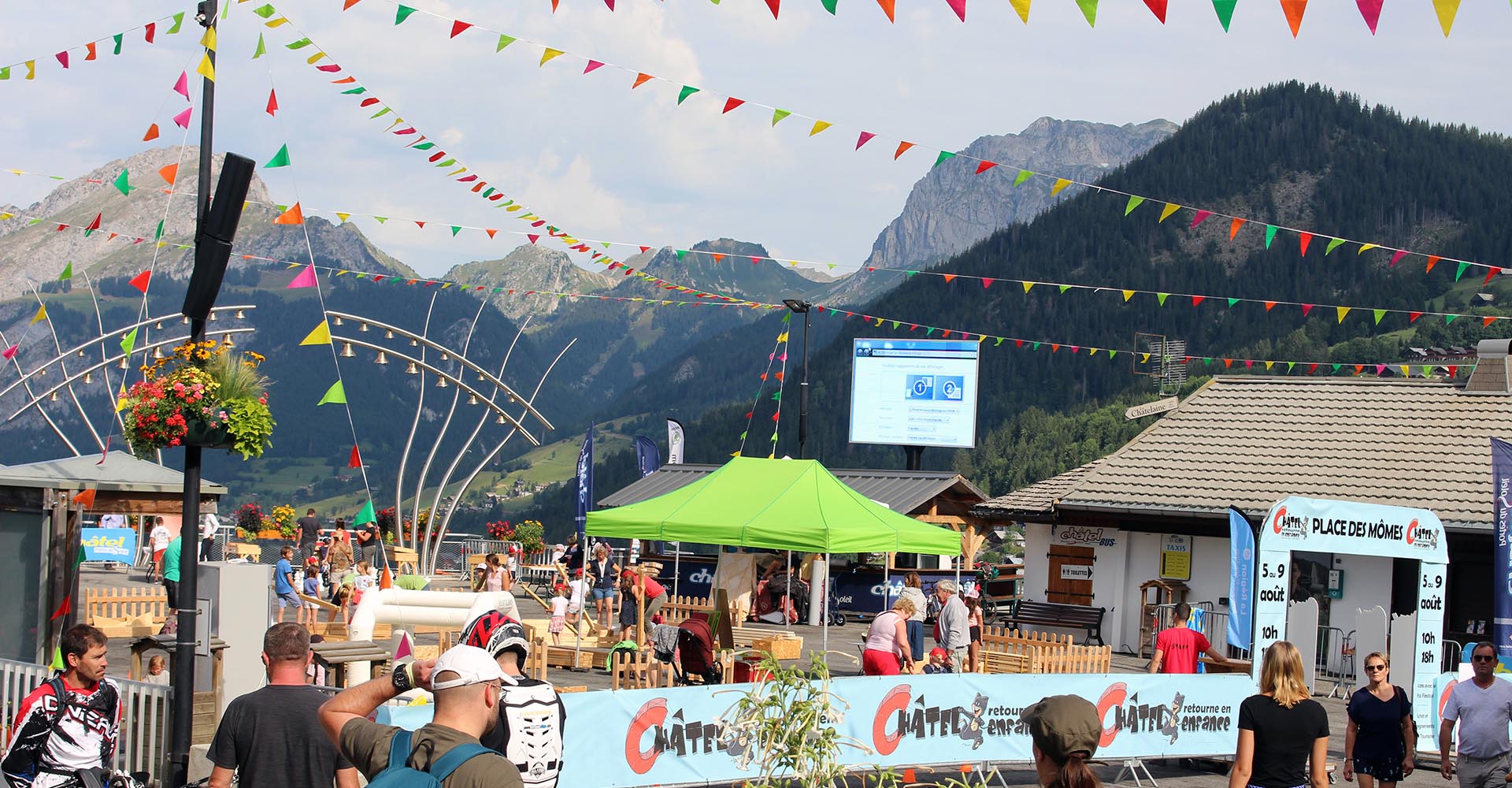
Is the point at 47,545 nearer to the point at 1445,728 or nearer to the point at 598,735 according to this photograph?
the point at 598,735

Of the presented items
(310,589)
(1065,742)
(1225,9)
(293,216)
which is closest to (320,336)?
(293,216)

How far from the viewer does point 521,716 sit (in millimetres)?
5379

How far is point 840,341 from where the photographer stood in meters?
149

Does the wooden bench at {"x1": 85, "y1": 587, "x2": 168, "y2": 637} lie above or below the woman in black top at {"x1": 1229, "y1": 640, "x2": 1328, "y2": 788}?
below

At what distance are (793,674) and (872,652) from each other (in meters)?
6.73

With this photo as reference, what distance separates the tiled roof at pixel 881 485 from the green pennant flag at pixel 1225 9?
886 inches

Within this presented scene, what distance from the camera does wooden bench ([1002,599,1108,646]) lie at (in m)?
24.1

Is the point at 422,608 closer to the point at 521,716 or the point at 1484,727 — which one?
the point at 1484,727

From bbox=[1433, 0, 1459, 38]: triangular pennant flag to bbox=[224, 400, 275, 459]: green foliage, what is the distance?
24.7ft

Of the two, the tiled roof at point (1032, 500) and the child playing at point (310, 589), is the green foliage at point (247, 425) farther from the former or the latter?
the tiled roof at point (1032, 500)

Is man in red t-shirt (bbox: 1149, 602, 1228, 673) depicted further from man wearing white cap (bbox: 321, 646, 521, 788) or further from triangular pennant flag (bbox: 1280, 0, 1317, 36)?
man wearing white cap (bbox: 321, 646, 521, 788)

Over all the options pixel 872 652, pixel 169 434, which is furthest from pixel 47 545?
pixel 872 652

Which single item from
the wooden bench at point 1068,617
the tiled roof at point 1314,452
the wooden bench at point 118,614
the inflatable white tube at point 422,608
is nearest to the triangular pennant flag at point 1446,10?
the inflatable white tube at point 422,608

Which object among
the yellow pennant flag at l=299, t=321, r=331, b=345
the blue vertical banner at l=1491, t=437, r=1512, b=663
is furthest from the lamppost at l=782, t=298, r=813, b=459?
the blue vertical banner at l=1491, t=437, r=1512, b=663
